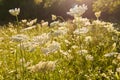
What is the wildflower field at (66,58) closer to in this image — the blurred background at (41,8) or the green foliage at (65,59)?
the green foliage at (65,59)

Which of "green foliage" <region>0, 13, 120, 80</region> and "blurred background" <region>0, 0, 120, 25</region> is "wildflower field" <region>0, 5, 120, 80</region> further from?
"blurred background" <region>0, 0, 120, 25</region>

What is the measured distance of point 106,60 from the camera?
4.58 metres

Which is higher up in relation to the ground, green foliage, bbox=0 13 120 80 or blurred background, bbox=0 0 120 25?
blurred background, bbox=0 0 120 25

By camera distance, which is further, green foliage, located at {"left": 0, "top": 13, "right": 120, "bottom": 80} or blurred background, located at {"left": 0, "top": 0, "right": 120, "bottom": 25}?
blurred background, located at {"left": 0, "top": 0, "right": 120, "bottom": 25}

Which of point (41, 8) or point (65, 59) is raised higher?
point (41, 8)

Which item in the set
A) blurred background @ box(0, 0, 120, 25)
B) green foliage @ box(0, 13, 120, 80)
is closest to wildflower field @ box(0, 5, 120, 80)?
green foliage @ box(0, 13, 120, 80)

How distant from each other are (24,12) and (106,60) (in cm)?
1279

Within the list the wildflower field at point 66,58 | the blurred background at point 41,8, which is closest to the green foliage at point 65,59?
the wildflower field at point 66,58

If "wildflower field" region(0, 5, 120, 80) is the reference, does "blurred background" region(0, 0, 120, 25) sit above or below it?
above

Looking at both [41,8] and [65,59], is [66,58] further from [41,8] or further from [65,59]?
[41,8]

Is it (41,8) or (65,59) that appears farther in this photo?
(41,8)

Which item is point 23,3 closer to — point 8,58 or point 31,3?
point 31,3

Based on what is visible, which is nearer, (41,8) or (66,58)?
(66,58)

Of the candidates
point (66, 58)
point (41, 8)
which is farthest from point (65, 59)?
point (41, 8)
